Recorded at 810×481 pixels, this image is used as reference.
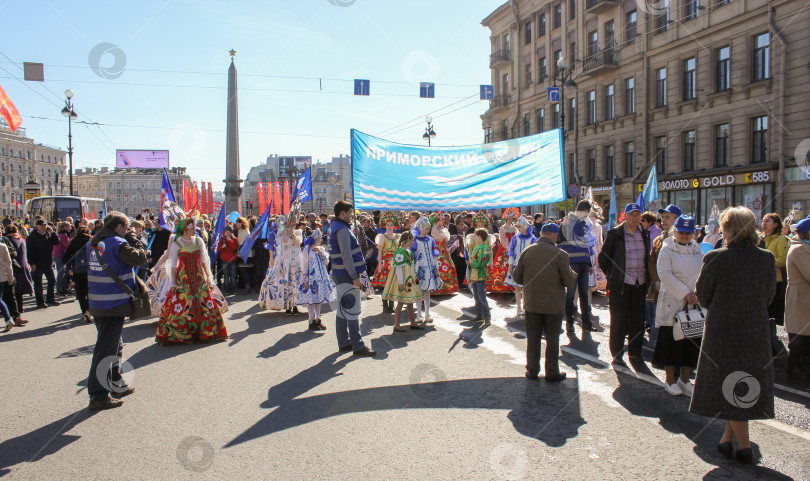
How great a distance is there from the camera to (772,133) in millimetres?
22547

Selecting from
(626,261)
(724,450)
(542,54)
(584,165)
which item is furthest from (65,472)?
(542,54)

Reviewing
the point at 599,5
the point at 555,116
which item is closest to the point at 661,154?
the point at 599,5

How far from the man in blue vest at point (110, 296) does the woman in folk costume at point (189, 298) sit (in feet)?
Answer: 7.49

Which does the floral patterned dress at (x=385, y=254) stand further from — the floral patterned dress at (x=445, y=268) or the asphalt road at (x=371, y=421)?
the asphalt road at (x=371, y=421)

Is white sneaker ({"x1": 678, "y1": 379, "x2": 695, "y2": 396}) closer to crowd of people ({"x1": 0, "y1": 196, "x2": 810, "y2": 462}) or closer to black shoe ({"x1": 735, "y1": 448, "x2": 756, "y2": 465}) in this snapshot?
crowd of people ({"x1": 0, "y1": 196, "x2": 810, "y2": 462})

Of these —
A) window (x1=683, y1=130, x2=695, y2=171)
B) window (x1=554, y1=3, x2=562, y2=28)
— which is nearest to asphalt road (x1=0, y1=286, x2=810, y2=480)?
window (x1=683, y1=130, x2=695, y2=171)

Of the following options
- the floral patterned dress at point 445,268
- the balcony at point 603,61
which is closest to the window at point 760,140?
the balcony at point 603,61

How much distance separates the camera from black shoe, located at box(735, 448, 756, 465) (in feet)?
12.1

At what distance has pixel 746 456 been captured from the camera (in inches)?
145

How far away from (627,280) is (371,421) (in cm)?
343

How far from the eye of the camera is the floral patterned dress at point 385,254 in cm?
1027

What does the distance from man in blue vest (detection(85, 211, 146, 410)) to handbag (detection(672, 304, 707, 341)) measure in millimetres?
4811

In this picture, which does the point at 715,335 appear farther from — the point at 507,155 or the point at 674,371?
the point at 507,155

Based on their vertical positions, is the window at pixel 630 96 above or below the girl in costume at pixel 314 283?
above
